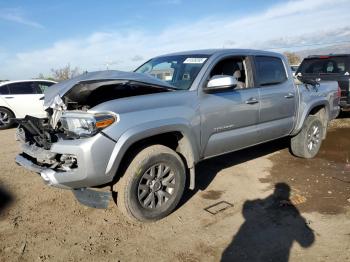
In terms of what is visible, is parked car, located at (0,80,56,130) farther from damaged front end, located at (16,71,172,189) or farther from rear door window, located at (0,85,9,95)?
damaged front end, located at (16,71,172,189)

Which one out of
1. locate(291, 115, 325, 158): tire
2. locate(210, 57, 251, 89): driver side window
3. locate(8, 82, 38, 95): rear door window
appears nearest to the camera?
locate(210, 57, 251, 89): driver side window

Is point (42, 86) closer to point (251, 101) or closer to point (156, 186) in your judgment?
point (251, 101)

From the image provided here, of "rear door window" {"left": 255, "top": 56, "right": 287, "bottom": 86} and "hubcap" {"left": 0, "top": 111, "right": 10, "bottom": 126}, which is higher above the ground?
"rear door window" {"left": 255, "top": 56, "right": 287, "bottom": 86}

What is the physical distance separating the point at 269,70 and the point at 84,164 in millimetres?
3343

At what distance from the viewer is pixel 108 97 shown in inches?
177

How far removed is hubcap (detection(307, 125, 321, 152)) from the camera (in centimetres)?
650

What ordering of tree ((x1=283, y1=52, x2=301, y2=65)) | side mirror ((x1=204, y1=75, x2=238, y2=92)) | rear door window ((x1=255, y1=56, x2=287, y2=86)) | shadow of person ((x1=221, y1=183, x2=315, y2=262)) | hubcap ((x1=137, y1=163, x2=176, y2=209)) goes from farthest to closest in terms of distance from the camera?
1. tree ((x1=283, y1=52, x2=301, y2=65))
2. rear door window ((x1=255, y1=56, x2=287, y2=86))
3. side mirror ((x1=204, y1=75, x2=238, y2=92))
4. hubcap ((x1=137, y1=163, x2=176, y2=209))
5. shadow of person ((x1=221, y1=183, x2=315, y2=262))

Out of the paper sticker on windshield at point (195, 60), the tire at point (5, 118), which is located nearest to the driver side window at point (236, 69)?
the paper sticker on windshield at point (195, 60)

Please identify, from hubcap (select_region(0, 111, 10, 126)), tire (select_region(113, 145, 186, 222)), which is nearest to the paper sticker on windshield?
tire (select_region(113, 145, 186, 222))

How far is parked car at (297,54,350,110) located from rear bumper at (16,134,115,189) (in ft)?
24.7

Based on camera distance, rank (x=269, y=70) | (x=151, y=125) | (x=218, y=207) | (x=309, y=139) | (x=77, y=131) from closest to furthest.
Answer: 1. (x=77, y=131)
2. (x=151, y=125)
3. (x=218, y=207)
4. (x=269, y=70)
5. (x=309, y=139)

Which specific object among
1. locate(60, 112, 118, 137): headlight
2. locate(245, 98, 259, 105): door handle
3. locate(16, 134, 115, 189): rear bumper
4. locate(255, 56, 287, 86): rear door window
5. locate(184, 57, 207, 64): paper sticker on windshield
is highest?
locate(184, 57, 207, 64): paper sticker on windshield

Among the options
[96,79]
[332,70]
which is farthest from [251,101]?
[332,70]

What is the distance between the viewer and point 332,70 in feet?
32.9
